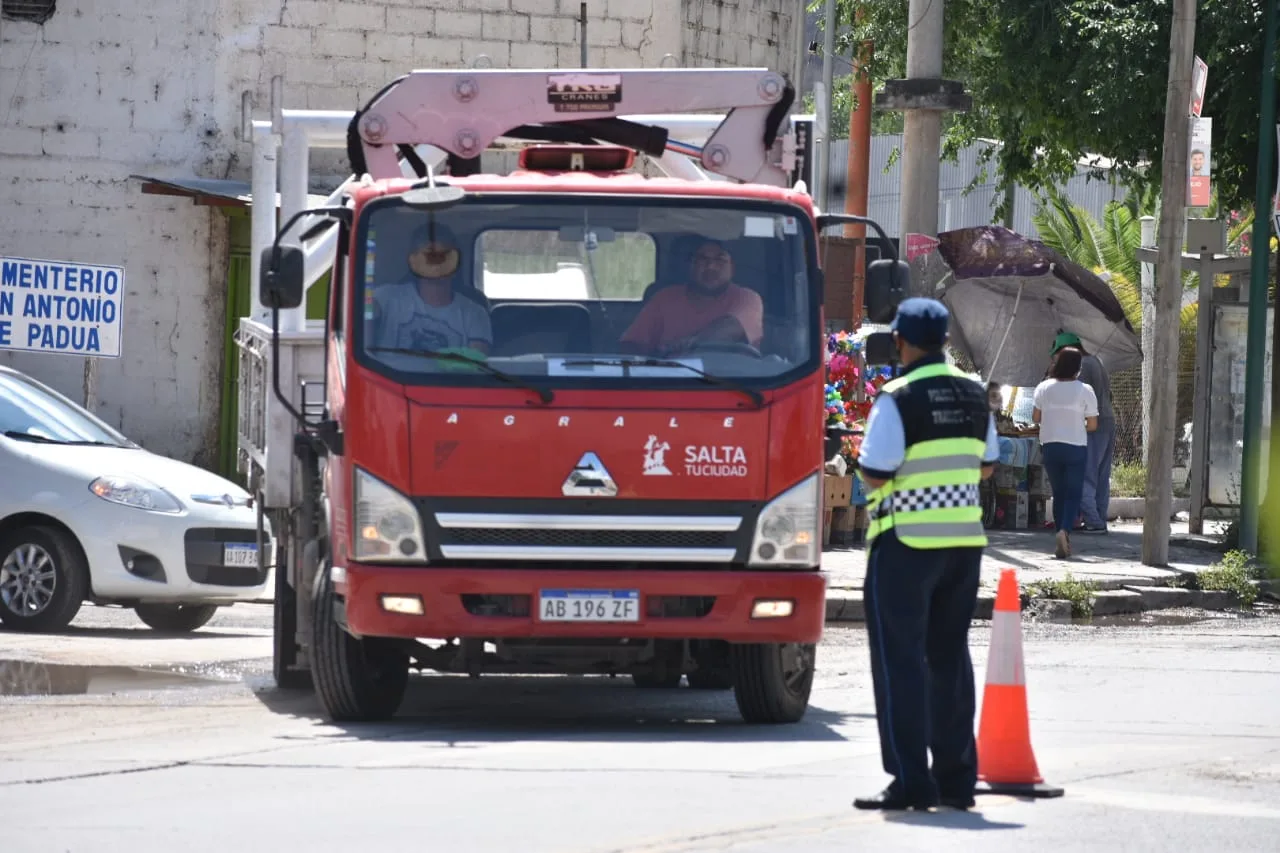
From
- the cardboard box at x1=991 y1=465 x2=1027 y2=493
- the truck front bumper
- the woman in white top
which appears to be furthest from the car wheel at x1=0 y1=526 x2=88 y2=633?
the cardboard box at x1=991 y1=465 x2=1027 y2=493

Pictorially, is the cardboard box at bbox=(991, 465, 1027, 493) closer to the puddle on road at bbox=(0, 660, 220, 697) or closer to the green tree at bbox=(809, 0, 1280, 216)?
the green tree at bbox=(809, 0, 1280, 216)

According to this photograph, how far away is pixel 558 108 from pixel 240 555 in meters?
4.33

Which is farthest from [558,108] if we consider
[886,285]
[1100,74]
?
[1100,74]

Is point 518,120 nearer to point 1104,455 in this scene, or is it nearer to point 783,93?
point 783,93

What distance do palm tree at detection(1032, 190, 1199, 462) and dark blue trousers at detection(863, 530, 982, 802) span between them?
25.6 meters

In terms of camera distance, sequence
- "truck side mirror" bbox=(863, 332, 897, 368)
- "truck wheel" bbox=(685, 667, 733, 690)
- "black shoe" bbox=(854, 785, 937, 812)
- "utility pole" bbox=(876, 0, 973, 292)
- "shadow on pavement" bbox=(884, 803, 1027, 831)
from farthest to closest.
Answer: "utility pole" bbox=(876, 0, 973, 292), "truck wheel" bbox=(685, 667, 733, 690), "truck side mirror" bbox=(863, 332, 897, 368), "black shoe" bbox=(854, 785, 937, 812), "shadow on pavement" bbox=(884, 803, 1027, 831)

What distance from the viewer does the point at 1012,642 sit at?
807 centimetres

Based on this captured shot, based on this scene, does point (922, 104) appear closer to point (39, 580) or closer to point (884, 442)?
point (39, 580)

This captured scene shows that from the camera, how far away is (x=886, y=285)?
963cm

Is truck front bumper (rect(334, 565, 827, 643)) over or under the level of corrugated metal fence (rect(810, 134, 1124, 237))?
under

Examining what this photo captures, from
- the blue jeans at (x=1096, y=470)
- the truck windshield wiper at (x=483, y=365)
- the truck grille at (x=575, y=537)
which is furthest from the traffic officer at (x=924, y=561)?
the blue jeans at (x=1096, y=470)

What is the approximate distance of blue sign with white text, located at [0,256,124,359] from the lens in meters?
16.5

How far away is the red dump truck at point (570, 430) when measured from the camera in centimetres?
916

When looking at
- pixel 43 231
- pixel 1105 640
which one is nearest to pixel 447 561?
pixel 1105 640
